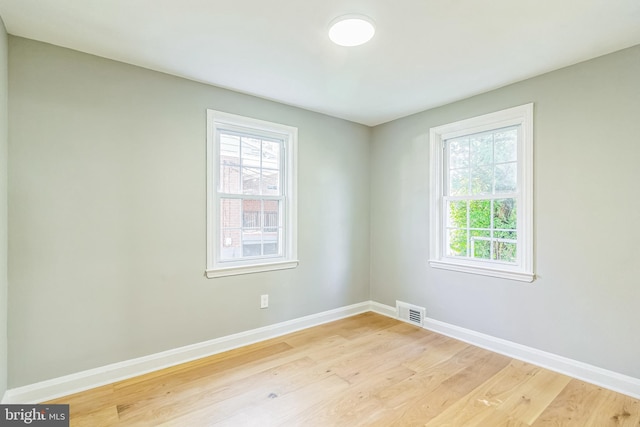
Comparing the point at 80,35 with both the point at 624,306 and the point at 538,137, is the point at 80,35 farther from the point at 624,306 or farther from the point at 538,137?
the point at 624,306

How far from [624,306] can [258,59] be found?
10.5ft

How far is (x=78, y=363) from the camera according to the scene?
7.14ft

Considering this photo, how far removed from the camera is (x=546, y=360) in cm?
251

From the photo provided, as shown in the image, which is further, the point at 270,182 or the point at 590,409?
the point at 270,182

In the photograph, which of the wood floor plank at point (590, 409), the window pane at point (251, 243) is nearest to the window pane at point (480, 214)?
the wood floor plank at point (590, 409)

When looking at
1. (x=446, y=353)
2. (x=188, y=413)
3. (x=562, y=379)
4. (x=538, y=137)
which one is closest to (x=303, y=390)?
(x=188, y=413)

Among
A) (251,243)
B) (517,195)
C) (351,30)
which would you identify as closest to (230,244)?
(251,243)

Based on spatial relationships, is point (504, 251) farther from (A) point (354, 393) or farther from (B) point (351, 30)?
(B) point (351, 30)

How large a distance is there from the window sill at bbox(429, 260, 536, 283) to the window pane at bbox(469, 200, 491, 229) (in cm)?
42

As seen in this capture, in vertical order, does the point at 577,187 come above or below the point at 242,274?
above

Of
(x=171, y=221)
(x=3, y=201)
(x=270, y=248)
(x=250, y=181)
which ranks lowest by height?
(x=270, y=248)

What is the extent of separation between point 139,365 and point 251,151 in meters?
2.09

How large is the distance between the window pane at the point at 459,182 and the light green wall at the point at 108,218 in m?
2.02

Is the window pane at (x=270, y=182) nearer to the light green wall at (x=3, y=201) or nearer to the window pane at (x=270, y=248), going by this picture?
the window pane at (x=270, y=248)
